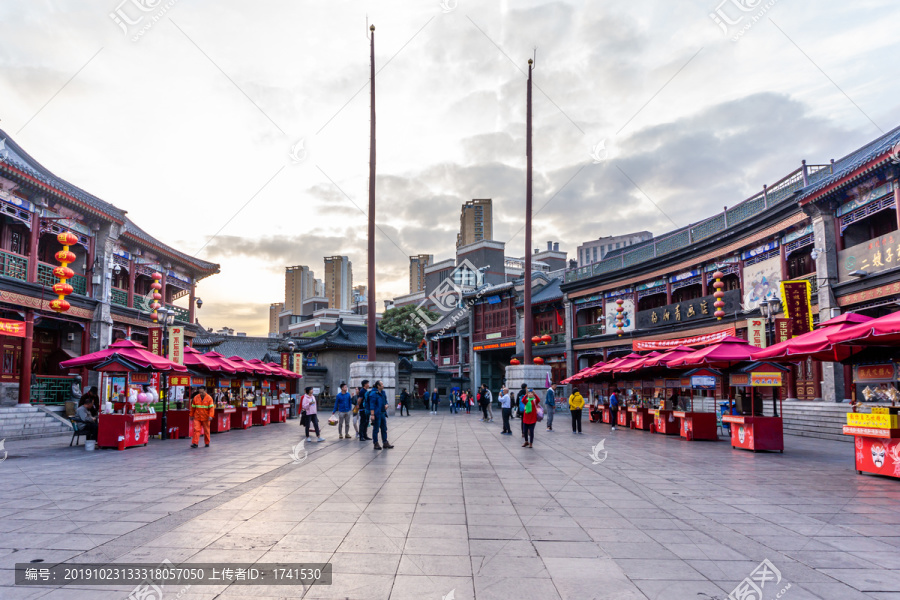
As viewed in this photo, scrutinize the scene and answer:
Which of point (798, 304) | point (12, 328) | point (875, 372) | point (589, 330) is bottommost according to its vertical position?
point (875, 372)

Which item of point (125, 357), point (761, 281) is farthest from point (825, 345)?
point (125, 357)

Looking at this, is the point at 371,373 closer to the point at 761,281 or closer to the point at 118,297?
the point at 118,297

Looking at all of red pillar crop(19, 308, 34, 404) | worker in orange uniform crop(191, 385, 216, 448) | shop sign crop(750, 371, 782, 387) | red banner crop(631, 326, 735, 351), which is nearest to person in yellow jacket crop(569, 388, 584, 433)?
shop sign crop(750, 371, 782, 387)

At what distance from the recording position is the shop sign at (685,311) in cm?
2588

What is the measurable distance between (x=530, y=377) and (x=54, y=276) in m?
19.3

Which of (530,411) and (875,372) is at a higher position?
(875,372)

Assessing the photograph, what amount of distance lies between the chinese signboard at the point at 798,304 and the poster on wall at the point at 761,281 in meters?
5.32

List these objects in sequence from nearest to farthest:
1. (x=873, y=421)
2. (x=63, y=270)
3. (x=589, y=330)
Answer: (x=873, y=421), (x=63, y=270), (x=589, y=330)

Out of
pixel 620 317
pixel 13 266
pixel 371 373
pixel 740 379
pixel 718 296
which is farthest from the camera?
pixel 620 317

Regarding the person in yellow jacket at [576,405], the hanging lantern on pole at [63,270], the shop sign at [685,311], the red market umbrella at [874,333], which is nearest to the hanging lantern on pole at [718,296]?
the shop sign at [685,311]

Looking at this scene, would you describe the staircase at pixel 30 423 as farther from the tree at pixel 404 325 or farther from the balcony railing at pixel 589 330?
the tree at pixel 404 325

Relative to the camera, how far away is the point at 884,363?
1070 centimetres

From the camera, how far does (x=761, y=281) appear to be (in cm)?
2397

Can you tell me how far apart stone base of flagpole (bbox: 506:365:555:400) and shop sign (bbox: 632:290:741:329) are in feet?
24.9
